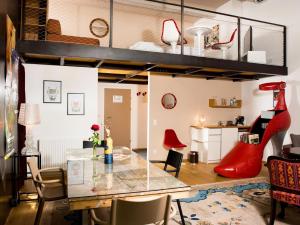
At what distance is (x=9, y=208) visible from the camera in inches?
124

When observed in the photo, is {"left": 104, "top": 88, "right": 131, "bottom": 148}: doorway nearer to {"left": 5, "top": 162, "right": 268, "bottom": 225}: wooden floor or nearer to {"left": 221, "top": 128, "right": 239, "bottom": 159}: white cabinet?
{"left": 5, "top": 162, "right": 268, "bottom": 225}: wooden floor

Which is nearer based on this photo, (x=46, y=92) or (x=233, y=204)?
(x=233, y=204)

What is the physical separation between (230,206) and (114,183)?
7.14 ft

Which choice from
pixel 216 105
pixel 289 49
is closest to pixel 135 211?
pixel 216 105

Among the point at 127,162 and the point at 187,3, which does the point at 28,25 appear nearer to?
the point at 127,162

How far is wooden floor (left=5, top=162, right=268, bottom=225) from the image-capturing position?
117 inches

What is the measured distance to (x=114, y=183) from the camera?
1928 millimetres

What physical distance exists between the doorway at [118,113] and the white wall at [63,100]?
2.90 m

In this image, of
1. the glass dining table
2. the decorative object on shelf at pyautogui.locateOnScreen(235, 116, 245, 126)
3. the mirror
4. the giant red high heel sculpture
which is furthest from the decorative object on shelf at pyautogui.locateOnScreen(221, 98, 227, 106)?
the glass dining table

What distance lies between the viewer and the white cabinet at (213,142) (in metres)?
6.12

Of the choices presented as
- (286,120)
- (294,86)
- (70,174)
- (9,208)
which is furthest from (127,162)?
(294,86)

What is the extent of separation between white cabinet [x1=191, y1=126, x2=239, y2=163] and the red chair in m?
0.54

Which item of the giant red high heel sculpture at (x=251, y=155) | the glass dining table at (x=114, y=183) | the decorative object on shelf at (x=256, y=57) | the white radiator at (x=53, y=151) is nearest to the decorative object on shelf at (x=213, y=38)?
the decorative object on shelf at (x=256, y=57)

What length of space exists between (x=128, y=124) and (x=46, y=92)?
3.93 m
